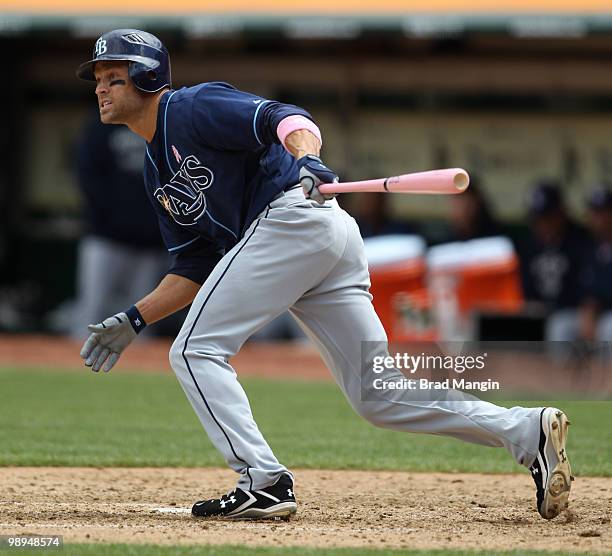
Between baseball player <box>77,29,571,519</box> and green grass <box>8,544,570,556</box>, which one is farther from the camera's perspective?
baseball player <box>77,29,571,519</box>

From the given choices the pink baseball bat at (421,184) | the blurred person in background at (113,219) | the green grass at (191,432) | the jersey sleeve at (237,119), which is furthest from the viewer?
the blurred person in background at (113,219)

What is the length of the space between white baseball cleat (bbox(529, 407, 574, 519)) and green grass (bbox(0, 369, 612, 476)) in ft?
4.34

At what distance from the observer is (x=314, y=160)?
4027mm

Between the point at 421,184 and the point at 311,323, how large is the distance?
731 millimetres

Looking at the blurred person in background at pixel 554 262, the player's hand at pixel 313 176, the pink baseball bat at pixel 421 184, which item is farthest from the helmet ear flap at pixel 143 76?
the blurred person in background at pixel 554 262

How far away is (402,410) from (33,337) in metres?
8.69

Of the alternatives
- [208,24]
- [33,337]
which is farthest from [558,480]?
[33,337]

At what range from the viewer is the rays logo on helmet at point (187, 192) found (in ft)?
14.2

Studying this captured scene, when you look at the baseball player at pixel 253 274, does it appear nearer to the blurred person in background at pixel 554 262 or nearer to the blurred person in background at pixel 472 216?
the blurred person in background at pixel 472 216

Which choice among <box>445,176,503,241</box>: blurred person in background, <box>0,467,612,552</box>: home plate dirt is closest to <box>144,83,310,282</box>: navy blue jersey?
<box>0,467,612,552</box>: home plate dirt

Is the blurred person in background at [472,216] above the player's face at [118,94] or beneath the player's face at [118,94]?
Result: beneath

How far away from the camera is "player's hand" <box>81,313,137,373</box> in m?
4.62

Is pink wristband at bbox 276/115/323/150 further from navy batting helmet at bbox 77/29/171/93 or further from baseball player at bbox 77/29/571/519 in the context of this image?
navy batting helmet at bbox 77/29/171/93

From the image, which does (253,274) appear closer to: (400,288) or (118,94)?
(118,94)
